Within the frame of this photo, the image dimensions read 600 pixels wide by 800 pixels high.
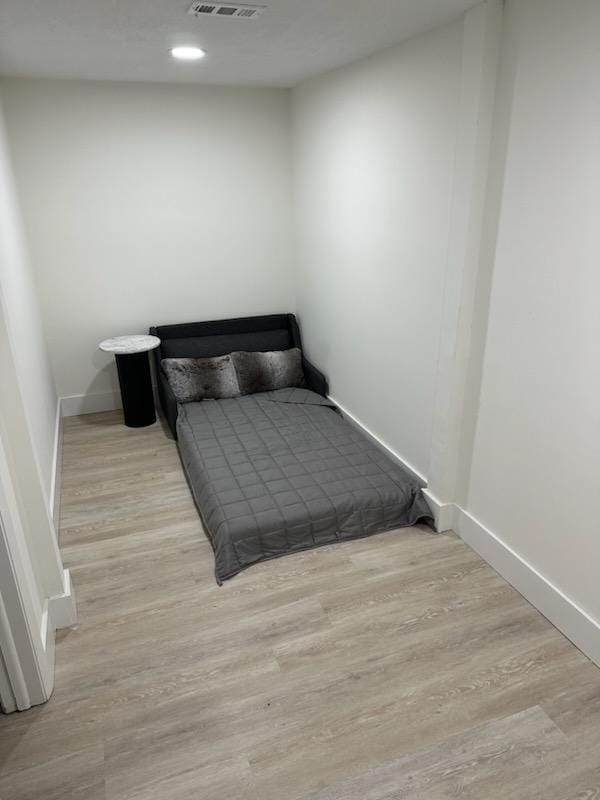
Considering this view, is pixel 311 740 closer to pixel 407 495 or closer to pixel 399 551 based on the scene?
pixel 399 551

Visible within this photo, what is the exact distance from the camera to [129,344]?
12.6 ft

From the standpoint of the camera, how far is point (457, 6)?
2080 millimetres

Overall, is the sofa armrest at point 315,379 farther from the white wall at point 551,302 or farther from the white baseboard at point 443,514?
the white wall at point 551,302

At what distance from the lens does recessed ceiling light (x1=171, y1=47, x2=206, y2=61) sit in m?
2.72

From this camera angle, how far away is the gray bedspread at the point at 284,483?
2611 millimetres

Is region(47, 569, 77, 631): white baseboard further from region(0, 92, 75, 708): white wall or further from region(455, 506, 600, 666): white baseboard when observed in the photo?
region(455, 506, 600, 666): white baseboard

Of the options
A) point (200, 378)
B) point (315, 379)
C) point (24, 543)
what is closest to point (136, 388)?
point (200, 378)

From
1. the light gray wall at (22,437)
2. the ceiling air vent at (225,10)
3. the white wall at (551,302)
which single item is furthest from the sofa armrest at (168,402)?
the ceiling air vent at (225,10)

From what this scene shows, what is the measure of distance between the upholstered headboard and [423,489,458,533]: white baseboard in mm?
1521

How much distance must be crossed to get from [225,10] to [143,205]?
6.63 ft

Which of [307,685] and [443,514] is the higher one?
[443,514]

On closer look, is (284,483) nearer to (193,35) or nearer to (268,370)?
(268,370)

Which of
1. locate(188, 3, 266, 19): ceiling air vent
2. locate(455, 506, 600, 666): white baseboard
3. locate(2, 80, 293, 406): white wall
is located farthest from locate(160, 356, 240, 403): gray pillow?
locate(188, 3, 266, 19): ceiling air vent

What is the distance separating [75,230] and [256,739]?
3.41 meters
